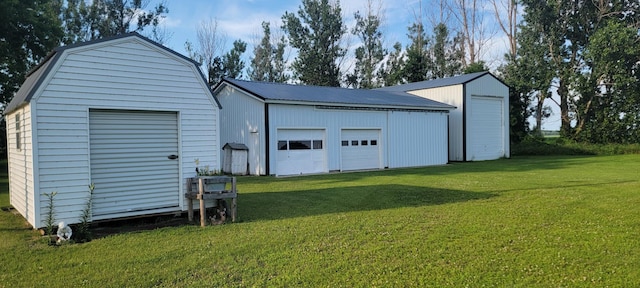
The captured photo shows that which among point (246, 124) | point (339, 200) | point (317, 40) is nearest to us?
point (339, 200)

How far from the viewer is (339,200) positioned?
31.9 ft

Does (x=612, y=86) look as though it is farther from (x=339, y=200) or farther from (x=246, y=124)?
(x=339, y=200)

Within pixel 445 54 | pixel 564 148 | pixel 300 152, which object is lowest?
pixel 564 148

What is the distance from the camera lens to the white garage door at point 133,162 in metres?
7.32

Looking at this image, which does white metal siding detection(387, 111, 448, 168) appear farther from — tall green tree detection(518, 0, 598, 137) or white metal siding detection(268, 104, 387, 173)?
tall green tree detection(518, 0, 598, 137)

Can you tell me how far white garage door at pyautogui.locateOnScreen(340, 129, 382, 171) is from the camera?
1869 cm

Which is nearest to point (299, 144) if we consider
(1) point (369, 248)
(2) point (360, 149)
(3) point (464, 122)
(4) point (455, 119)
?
(2) point (360, 149)

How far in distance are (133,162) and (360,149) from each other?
1265 centimetres

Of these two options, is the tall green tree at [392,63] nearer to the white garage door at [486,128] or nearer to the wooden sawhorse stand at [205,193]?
the white garage door at [486,128]

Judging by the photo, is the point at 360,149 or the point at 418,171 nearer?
the point at 418,171

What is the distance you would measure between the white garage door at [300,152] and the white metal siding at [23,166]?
9.35m

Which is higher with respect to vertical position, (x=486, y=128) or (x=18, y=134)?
(x=486, y=128)

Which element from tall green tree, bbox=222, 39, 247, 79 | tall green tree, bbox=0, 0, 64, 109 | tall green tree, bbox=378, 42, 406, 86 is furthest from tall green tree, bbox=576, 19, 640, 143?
tall green tree, bbox=0, 0, 64, 109

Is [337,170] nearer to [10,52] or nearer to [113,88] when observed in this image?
[113,88]
